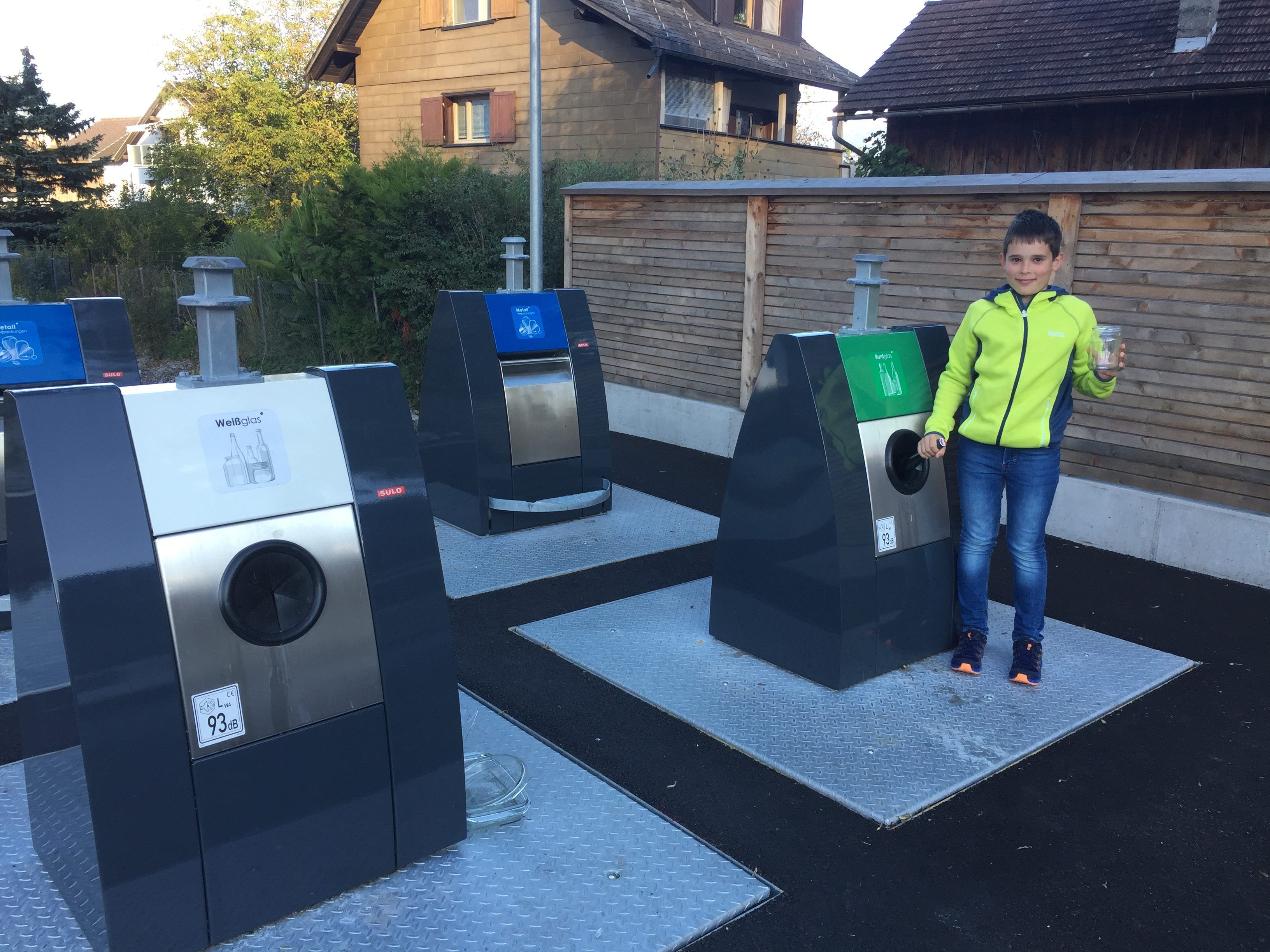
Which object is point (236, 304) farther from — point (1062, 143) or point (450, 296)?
point (1062, 143)

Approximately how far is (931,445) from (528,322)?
9.32ft

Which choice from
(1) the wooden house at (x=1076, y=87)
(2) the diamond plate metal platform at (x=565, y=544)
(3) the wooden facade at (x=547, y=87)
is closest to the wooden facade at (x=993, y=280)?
(2) the diamond plate metal platform at (x=565, y=544)

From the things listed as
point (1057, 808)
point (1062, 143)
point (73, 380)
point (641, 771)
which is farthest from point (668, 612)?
point (1062, 143)

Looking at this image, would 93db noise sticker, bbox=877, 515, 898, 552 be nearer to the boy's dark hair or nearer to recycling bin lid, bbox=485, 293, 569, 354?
the boy's dark hair

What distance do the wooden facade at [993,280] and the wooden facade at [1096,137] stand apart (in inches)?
147

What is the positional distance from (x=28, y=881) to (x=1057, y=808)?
2.99 metres

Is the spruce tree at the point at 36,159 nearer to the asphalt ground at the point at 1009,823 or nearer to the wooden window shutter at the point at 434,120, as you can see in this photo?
the wooden window shutter at the point at 434,120

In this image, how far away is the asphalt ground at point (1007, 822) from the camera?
8.41 feet

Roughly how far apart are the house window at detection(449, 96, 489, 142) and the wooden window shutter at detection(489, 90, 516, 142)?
776mm

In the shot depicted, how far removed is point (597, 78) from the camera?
15469 millimetres

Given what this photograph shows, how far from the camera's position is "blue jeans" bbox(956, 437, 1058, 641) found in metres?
3.71

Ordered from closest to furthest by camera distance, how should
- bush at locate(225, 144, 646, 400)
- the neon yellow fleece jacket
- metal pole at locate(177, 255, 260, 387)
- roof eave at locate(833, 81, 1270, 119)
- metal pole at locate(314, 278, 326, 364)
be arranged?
metal pole at locate(177, 255, 260, 387), the neon yellow fleece jacket, bush at locate(225, 144, 646, 400), roof eave at locate(833, 81, 1270, 119), metal pole at locate(314, 278, 326, 364)

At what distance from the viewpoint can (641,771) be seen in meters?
3.27

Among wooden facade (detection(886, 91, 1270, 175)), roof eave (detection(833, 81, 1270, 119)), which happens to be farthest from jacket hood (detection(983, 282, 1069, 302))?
roof eave (detection(833, 81, 1270, 119))
